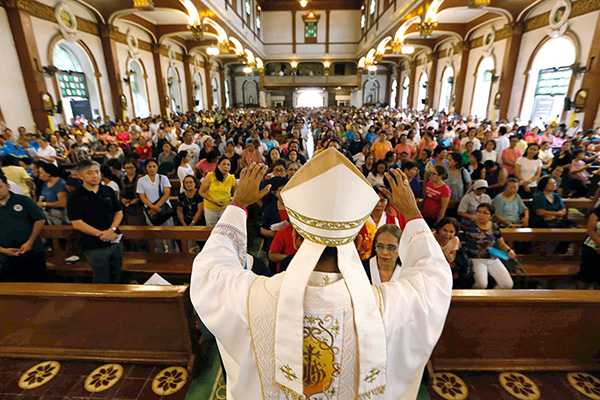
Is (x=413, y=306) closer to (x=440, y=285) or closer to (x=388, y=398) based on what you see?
(x=440, y=285)

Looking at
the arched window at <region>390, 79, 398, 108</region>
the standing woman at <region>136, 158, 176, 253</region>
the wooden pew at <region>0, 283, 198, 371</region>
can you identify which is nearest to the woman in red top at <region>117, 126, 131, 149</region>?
the standing woman at <region>136, 158, 176, 253</region>

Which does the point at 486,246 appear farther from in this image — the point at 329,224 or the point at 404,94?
the point at 404,94

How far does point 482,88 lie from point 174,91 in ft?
59.0

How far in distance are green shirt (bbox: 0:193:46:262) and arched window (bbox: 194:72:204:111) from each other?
2032 centimetres

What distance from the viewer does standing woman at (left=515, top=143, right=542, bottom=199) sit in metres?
5.29

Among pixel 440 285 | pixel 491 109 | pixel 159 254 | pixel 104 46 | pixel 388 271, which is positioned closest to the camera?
pixel 440 285

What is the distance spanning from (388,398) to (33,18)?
1336 cm

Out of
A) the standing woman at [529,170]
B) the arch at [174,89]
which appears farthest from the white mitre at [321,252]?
the arch at [174,89]

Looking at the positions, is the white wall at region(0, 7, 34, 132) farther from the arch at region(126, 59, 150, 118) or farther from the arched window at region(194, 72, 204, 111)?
the arched window at region(194, 72, 204, 111)

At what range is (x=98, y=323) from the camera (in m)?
2.47

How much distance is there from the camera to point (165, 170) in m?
6.17

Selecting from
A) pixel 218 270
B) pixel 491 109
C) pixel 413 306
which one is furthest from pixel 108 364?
pixel 491 109

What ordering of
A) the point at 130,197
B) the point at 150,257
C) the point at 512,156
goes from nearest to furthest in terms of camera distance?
the point at 150,257
the point at 130,197
the point at 512,156

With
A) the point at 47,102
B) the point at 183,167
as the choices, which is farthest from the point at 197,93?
the point at 183,167
